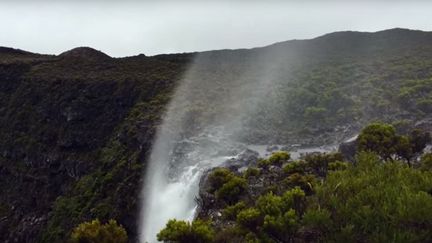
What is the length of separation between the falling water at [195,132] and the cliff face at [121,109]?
1.48 m

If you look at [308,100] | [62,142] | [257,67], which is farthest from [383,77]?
[62,142]

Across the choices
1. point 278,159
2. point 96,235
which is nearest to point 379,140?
point 278,159

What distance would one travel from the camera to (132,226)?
44688mm

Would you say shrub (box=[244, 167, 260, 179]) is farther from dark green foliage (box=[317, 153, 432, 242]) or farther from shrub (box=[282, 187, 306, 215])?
dark green foliage (box=[317, 153, 432, 242])

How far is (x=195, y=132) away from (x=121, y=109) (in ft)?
61.0

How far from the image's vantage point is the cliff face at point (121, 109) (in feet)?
175

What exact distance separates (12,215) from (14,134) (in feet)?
50.3

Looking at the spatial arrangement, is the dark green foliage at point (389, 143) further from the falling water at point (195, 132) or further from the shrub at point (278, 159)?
the falling water at point (195, 132)

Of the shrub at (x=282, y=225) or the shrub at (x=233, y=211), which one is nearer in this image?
the shrub at (x=282, y=225)

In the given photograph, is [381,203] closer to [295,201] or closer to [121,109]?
[295,201]

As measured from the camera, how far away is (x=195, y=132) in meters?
53.1

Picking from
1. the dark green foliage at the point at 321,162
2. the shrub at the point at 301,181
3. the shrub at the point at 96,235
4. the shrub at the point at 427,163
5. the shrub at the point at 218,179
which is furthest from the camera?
the dark green foliage at the point at 321,162

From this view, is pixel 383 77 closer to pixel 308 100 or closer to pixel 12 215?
pixel 308 100

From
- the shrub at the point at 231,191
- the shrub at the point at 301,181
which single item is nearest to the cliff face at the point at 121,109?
the shrub at the point at 231,191
